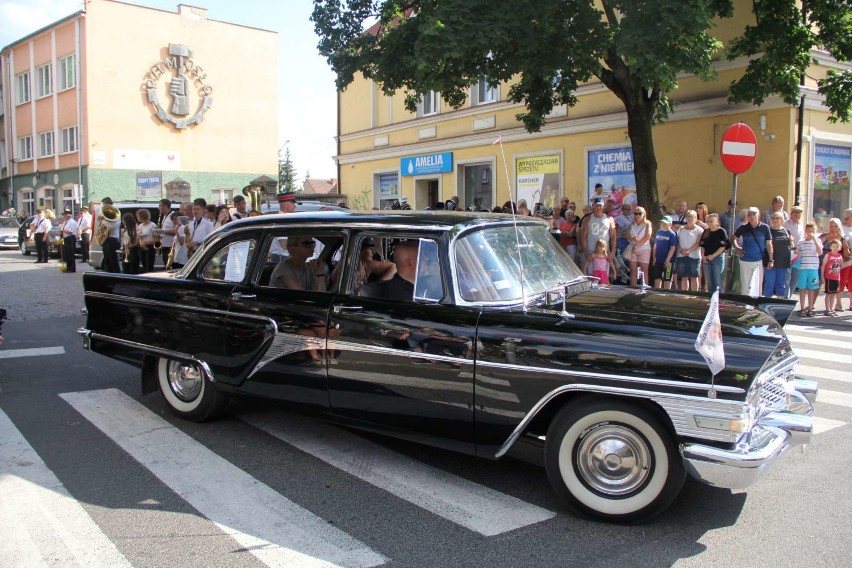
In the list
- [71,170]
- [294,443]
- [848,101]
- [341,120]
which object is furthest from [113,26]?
[294,443]

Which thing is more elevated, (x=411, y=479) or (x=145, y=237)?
(x=145, y=237)

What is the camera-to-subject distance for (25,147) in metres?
42.2

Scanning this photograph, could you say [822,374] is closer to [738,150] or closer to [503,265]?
[738,150]

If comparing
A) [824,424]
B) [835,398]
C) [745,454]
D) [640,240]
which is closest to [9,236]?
[640,240]

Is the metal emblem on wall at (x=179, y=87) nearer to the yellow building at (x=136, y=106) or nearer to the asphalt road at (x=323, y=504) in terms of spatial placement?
the yellow building at (x=136, y=106)

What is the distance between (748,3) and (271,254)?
1288 cm

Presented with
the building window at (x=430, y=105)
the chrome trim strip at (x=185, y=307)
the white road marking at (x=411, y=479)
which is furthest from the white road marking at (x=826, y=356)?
the building window at (x=430, y=105)

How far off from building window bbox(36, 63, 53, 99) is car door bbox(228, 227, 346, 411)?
132 feet

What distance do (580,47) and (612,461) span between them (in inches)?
387

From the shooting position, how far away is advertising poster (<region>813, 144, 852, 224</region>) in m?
14.9

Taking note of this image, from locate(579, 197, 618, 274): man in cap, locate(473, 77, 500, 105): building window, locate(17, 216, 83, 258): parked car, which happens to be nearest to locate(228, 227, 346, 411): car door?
locate(579, 197, 618, 274): man in cap

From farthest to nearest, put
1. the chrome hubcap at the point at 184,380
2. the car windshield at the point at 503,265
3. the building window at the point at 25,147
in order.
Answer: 1. the building window at the point at 25,147
2. the chrome hubcap at the point at 184,380
3. the car windshield at the point at 503,265

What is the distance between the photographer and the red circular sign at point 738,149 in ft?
31.7

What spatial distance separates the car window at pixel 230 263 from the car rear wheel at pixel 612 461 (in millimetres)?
2711
